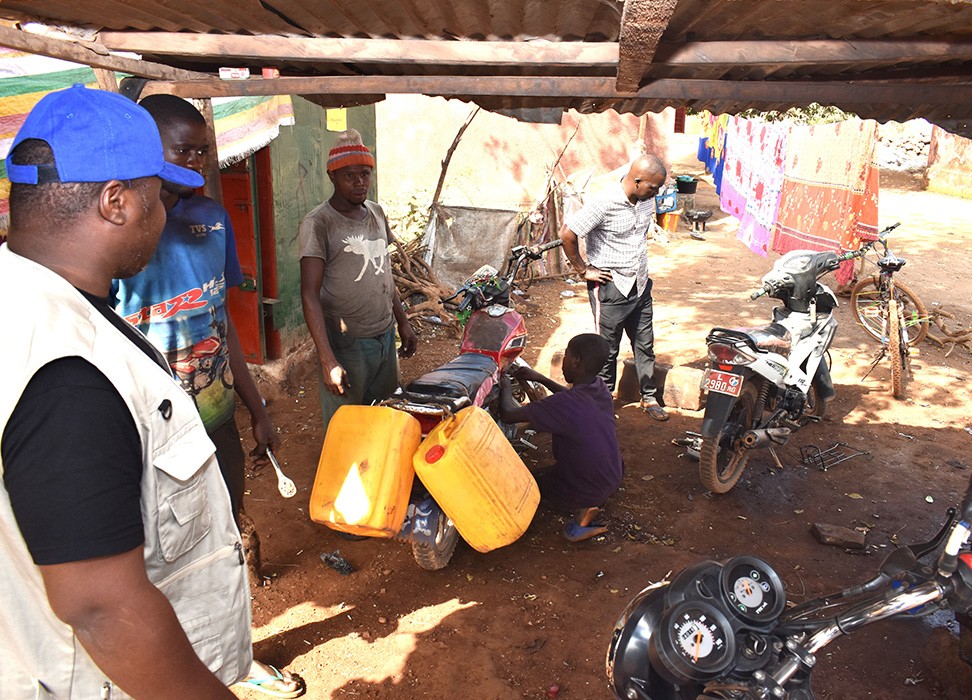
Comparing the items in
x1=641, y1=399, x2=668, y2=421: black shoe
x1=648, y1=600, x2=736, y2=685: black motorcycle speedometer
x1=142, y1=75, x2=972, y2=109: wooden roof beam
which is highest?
x1=142, y1=75, x2=972, y2=109: wooden roof beam

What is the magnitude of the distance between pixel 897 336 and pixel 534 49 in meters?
5.18

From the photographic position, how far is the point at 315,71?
315 centimetres

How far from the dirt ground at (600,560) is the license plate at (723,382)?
2.39ft

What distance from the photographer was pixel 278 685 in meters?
2.83

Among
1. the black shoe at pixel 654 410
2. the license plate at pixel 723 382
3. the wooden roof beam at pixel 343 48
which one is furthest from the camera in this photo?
the black shoe at pixel 654 410

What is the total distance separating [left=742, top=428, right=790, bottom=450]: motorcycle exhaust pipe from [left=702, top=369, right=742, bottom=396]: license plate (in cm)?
34

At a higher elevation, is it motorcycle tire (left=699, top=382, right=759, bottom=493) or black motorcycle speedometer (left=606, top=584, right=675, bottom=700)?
black motorcycle speedometer (left=606, top=584, right=675, bottom=700)

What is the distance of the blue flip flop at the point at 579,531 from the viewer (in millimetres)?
3955

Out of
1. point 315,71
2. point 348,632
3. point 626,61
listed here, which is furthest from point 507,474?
point 315,71

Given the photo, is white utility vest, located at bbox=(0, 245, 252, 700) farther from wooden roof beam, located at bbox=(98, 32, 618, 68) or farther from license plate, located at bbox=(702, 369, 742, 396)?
license plate, located at bbox=(702, 369, 742, 396)

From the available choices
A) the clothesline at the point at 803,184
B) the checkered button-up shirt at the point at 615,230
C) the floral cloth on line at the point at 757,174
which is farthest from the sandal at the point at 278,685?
the floral cloth on line at the point at 757,174

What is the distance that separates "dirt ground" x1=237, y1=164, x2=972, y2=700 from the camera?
120 inches

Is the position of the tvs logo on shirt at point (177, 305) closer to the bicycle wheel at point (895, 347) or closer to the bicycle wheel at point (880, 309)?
the bicycle wheel at point (895, 347)

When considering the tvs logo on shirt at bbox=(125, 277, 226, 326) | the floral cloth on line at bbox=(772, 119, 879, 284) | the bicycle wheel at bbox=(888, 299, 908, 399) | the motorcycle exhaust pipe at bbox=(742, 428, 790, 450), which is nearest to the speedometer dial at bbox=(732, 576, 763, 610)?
the tvs logo on shirt at bbox=(125, 277, 226, 326)
